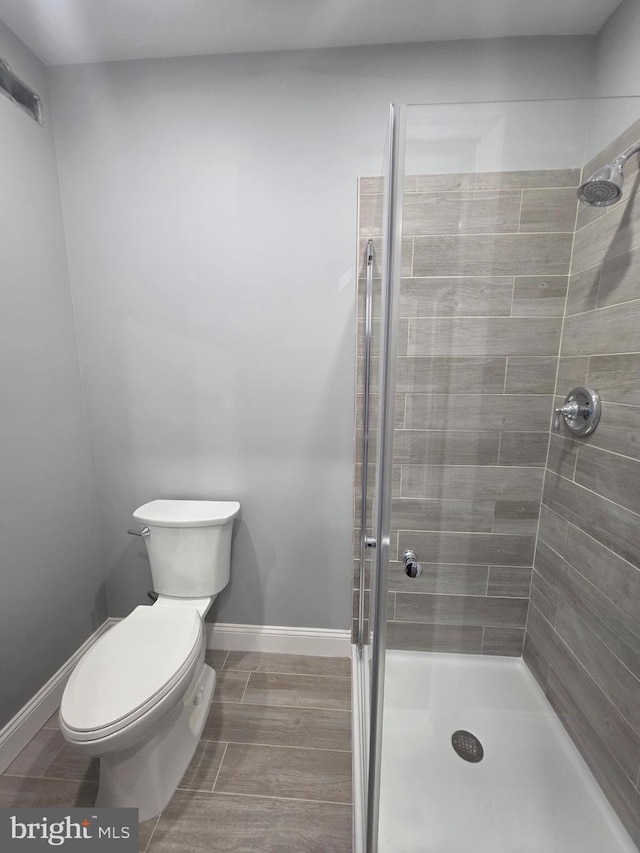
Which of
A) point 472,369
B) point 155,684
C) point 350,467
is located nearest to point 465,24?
point 472,369

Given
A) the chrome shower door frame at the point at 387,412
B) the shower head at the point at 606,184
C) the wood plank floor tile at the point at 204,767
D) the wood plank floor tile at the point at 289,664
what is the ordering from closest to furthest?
the chrome shower door frame at the point at 387,412
the shower head at the point at 606,184
the wood plank floor tile at the point at 204,767
the wood plank floor tile at the point at 289,664

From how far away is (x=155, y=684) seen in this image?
992 mm

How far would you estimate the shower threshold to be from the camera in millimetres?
948

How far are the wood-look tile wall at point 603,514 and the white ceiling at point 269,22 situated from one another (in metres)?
0.59

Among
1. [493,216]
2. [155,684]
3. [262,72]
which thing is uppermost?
[262,72]

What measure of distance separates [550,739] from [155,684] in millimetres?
1368

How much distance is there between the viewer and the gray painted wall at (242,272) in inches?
48.8

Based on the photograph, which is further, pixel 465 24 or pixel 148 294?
pixel 148 294

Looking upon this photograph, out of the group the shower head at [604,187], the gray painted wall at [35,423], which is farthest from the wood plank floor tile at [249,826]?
the shower head at [604,187]

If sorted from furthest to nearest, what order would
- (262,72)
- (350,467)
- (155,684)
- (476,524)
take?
(350,467) → (476,524) → (262,72) → (155,684)

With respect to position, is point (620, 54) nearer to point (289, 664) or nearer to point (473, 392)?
point (473, 392)

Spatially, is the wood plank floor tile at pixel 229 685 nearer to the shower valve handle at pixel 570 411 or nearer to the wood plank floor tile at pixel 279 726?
the wood plank floor tile at pixel 279 726

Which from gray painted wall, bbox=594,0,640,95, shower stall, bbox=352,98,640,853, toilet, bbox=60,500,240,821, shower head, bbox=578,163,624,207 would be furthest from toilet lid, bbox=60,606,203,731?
gray painted wall, bbox=594,0,640,95

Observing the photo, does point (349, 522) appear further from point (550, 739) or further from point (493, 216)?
point (493, 216)
